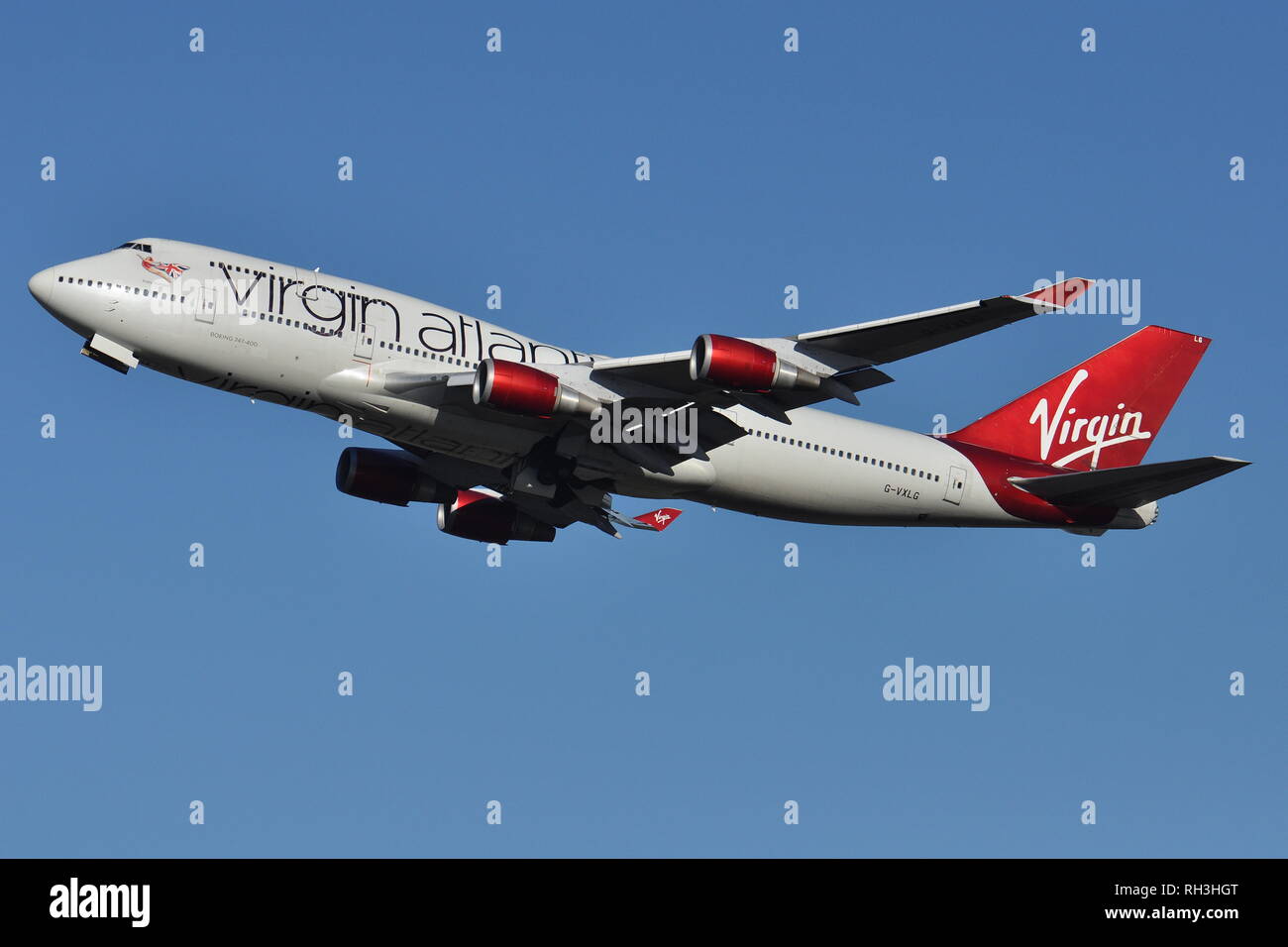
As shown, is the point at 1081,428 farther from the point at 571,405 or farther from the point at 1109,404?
the point at 571,405

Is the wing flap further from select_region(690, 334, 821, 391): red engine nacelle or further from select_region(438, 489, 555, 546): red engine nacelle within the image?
select_region(438, 489, 555, 546): red engine nacelle

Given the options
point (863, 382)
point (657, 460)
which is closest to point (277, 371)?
point (657, 460)

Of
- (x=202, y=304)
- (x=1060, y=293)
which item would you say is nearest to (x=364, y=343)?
(x=202, y=304)

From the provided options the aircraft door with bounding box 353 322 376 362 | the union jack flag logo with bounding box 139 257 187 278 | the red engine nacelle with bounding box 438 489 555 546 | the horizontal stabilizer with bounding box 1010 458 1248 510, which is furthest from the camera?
the red engine nacelle with bounding box 438 489 555 546

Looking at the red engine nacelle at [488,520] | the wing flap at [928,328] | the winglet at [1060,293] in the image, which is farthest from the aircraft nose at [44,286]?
the winglet at [1060,293]

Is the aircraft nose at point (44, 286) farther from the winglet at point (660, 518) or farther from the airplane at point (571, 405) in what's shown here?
the winglet at point (660, 518)

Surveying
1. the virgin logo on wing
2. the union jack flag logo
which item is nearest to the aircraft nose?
the union jack flag logo
